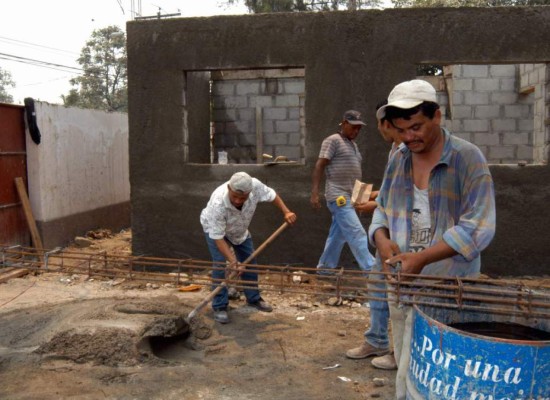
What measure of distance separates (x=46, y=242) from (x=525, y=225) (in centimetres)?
667

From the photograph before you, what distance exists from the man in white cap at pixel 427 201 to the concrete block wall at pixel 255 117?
7006mm

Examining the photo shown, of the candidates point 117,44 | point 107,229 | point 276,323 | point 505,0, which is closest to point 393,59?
point 276,323

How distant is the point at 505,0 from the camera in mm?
23609

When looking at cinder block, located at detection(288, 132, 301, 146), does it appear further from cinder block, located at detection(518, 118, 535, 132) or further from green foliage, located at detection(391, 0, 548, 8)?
green foliage, located at detection(391, 0, 548, 8)

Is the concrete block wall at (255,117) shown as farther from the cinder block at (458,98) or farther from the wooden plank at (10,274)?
the wooden plank at (10,274)

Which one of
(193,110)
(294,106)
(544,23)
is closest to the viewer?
(544,23)

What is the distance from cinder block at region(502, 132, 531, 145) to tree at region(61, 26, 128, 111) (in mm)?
32106

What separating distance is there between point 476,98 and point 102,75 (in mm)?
34002

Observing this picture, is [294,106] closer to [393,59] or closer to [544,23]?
[393,59]

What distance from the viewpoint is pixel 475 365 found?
225cm

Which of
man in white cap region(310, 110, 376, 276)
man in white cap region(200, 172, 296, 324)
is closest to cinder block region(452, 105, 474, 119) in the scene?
man in white cap region(310, 110, 376, 276)

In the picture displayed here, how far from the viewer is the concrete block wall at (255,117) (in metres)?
9.88

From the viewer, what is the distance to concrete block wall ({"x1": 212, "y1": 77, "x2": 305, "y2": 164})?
389 inches

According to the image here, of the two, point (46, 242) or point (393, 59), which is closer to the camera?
point (393, 59)
